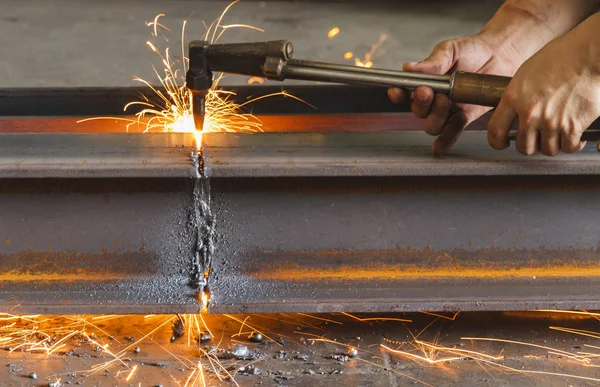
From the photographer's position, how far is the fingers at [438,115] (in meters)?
2.00

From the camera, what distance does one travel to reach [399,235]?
203cm

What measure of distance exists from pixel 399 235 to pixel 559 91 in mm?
594

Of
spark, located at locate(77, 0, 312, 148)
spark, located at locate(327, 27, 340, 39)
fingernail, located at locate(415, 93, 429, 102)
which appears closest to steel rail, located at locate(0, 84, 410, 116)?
spark, located at locate(77, 0, 312, 148)

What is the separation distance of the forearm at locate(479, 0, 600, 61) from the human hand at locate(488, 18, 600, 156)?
546 millimetres

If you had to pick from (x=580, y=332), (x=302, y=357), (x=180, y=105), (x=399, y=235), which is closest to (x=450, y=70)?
(x=399, y=235)

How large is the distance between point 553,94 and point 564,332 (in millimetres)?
780

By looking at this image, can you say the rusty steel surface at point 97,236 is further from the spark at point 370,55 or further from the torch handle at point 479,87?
the spark at point 370,55

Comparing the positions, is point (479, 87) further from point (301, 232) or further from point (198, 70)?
point (198, 70)

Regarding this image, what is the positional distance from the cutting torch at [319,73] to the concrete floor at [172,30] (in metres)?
1.29

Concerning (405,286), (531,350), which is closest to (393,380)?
(405,286)

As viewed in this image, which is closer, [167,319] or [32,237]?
[32,237]

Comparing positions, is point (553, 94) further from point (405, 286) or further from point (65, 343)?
point (65, 343)

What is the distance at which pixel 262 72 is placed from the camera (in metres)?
1.94

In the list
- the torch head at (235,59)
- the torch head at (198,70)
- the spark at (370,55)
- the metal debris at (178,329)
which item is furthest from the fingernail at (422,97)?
the spark at (370,55)
